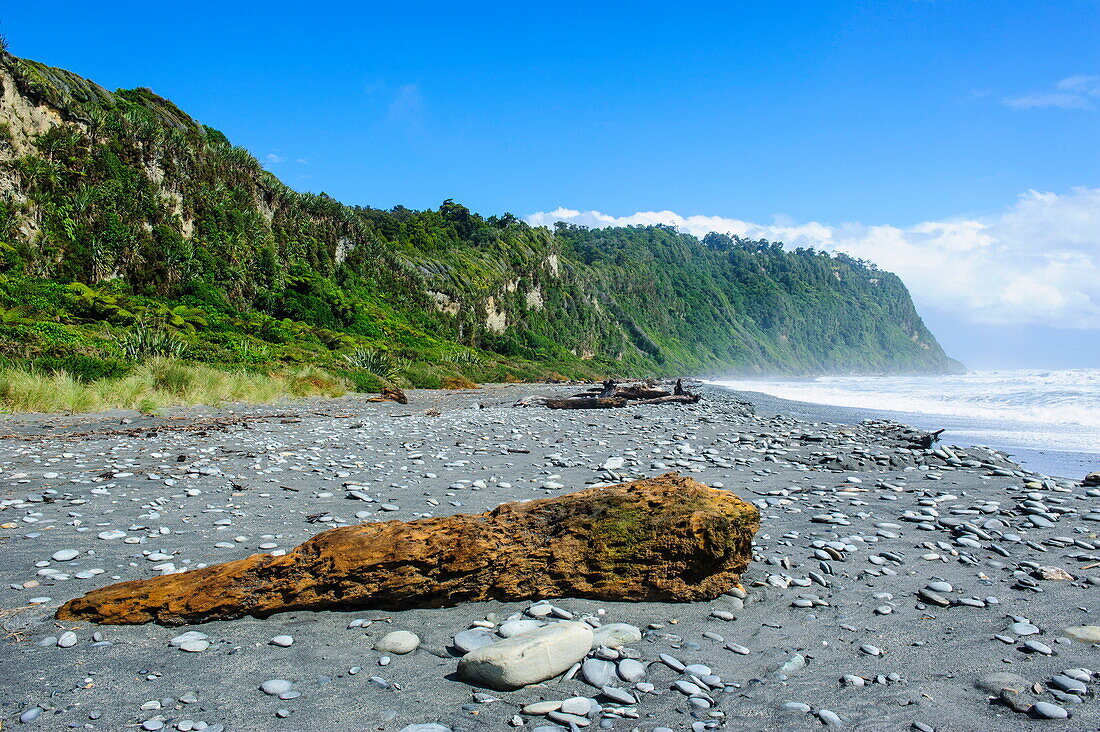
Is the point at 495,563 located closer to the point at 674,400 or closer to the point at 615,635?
the point at 615,635

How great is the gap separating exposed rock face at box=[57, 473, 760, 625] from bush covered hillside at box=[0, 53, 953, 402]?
47.0ft

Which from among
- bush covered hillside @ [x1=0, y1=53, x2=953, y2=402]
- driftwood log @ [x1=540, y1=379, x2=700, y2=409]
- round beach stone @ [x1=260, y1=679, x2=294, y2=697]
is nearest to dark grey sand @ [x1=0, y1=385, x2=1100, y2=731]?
round beach stone @ [x1=260, y1=679, x2=294, y2=697]

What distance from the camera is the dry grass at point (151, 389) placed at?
38.1ft

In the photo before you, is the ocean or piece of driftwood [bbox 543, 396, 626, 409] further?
piece of driftwood [bbox 543, 396, 626, 409]

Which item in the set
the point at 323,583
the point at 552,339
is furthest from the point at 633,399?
the point at 552,339

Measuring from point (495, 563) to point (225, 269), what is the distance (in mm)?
34600

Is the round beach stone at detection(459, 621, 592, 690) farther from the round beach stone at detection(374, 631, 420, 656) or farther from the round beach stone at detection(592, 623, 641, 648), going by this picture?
the round beach stone at detection(374, 631, 420, 656)

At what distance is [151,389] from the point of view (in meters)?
13.9

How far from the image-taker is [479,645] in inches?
118

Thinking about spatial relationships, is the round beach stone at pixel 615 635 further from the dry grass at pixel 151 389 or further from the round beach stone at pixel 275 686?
the dry grass at pixel 151 389

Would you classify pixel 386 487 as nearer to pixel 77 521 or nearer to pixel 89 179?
pixel 77 521

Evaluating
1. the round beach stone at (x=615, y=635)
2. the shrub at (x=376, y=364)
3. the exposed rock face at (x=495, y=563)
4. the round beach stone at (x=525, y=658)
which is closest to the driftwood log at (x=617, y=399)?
the shrub at (x=376, y=364)

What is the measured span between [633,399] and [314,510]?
48.3ft

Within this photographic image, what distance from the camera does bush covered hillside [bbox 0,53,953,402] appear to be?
2188 cm
